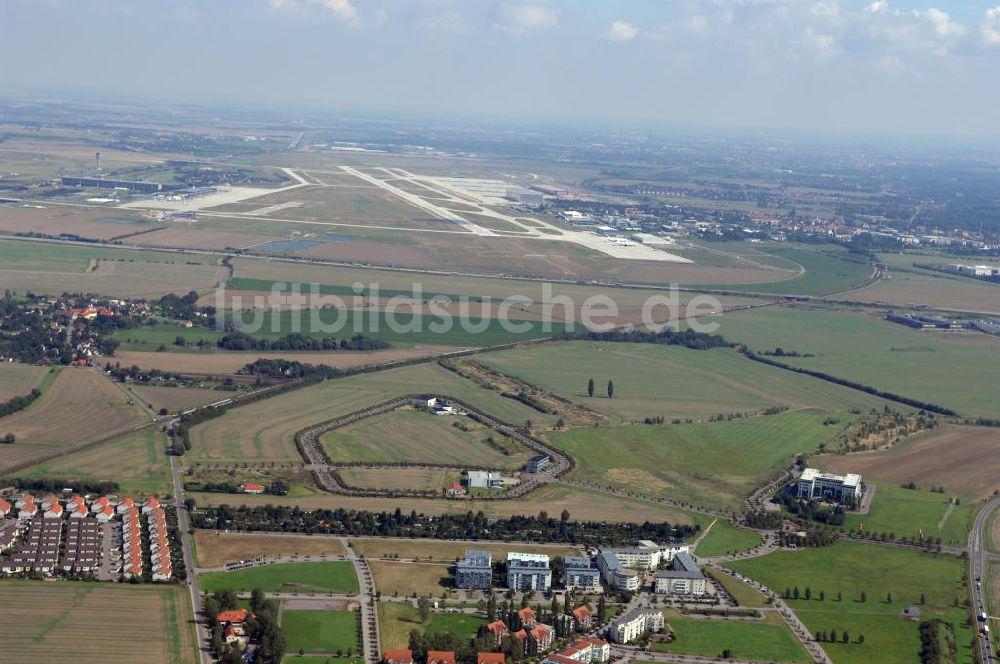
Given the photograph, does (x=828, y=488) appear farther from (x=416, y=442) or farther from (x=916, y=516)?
(x=416, y=442)

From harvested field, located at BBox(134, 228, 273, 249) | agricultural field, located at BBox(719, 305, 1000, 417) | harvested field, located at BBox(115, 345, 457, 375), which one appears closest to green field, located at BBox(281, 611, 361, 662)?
harvested field, located at BBox(115, 345, 457, 375)

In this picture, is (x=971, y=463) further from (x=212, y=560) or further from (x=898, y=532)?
(x=212, y=560)

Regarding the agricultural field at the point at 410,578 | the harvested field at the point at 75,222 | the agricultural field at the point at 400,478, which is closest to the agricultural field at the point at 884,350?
the agricultural field at the point at 400,478

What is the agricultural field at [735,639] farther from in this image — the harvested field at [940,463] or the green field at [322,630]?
the harvested field at [940,463]

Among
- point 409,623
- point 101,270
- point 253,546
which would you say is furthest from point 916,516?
point 101,270

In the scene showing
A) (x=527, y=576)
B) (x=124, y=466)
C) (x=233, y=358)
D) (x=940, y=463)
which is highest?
(x=233, y=358)

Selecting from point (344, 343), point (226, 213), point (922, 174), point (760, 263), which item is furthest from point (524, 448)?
point (922, 174)
